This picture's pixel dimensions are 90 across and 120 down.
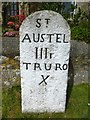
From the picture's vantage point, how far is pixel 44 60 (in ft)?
15.0

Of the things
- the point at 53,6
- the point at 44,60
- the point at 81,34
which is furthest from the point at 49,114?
the point at 53,6

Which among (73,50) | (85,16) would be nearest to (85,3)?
(85,16)

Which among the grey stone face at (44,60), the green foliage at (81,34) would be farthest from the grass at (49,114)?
the green foliage at (81,34)

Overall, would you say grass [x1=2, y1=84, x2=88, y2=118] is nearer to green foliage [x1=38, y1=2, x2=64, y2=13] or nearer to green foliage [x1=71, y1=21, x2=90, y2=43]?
green foliage [x1=71, y1=21, x2=90, y2=43]

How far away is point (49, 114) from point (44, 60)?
93 cm

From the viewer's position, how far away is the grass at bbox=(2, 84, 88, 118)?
16.0 ft

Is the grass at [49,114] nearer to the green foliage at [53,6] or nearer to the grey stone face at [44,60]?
the grey stone face at [44,60]

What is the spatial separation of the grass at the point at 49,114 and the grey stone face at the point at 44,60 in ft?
0.33

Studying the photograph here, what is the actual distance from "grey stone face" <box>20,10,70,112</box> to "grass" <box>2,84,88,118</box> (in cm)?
10

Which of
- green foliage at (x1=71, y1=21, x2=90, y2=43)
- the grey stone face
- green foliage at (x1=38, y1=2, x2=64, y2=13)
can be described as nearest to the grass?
the grey stone face

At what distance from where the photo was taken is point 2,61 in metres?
7.07

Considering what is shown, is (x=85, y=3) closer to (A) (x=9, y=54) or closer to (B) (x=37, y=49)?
(A) (x=9, y=54)

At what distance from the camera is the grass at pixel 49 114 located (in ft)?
16.0

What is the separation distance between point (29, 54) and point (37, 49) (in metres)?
0.14
